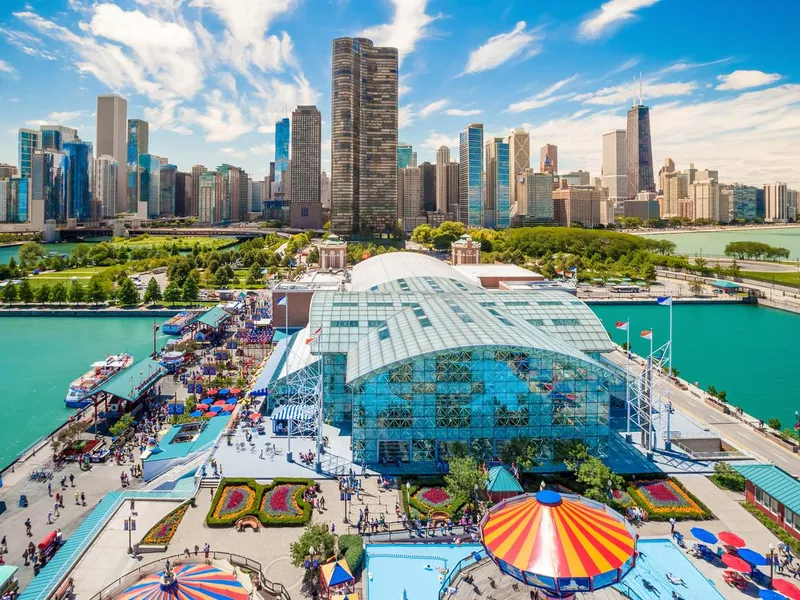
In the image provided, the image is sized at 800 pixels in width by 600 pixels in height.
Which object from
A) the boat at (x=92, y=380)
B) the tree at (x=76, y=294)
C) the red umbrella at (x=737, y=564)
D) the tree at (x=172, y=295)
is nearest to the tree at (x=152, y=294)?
the tree at (x=172, y=295)

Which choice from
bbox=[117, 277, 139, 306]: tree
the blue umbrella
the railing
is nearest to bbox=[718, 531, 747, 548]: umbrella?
the blue umbrella

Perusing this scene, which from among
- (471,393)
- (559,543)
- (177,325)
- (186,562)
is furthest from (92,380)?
(559,543)

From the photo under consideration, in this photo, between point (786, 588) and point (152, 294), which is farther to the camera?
point (152, 294)

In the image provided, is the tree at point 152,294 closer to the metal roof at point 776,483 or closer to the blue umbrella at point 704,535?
the metal roof at point 776,483

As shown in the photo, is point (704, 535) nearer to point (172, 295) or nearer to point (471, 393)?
point (471, 393)

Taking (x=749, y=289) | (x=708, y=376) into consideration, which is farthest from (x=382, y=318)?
(x=749, y=289)

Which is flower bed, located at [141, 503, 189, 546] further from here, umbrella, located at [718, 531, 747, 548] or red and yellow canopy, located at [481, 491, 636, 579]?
umbrella, located at [718, 531, 747, 548]
